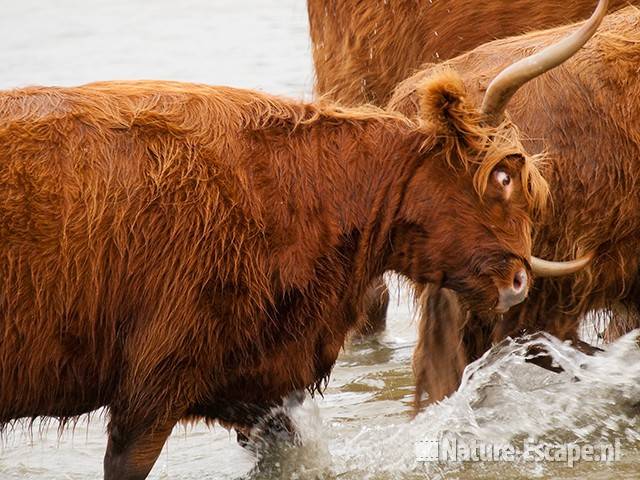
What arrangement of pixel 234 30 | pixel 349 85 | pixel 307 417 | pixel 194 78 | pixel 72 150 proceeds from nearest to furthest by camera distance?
pixel 72 150 → pixel 307 417 → pixel 349 85 → pixel 194 78 → pixel 234 30

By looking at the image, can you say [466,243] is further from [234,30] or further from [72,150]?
[234,30]

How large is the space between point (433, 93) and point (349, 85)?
96.7 inches

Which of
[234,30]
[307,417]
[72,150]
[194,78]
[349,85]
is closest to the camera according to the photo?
[72,150]

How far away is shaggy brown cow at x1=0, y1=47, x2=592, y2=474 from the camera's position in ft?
16.2

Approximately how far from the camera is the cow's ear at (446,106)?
505cm

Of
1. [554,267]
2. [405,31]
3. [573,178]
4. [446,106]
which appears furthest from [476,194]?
[405,31]

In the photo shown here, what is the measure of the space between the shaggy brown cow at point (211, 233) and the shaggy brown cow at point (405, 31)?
83.6 inches

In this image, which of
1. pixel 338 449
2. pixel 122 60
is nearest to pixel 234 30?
pixel 122 60

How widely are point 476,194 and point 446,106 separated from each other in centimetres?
32

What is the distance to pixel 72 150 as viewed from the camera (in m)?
4.97

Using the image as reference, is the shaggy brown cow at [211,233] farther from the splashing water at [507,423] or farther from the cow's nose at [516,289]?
the splashing water at [507,423]

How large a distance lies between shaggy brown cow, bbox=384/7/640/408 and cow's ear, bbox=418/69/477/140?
22.9 inches

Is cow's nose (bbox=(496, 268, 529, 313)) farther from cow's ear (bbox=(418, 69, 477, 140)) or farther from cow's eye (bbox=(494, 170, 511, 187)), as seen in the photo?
cow's ear (bbox=(418, 69, 477, 140))

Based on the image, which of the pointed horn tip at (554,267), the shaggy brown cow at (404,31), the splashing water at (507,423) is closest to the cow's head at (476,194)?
the pointed horn tip at (554,267)
